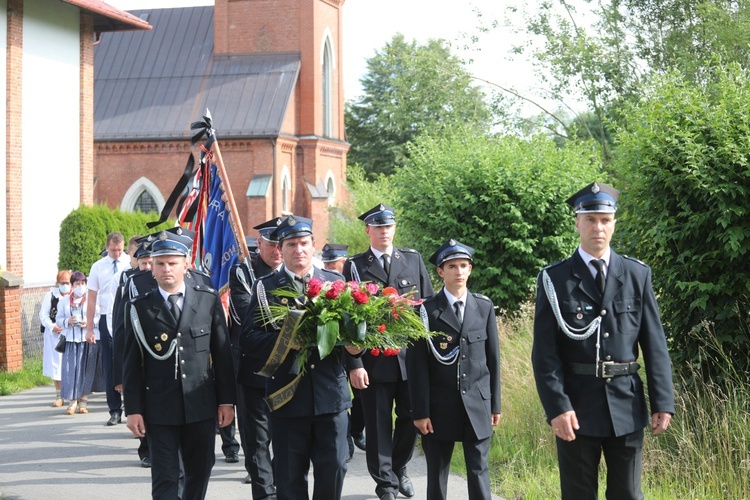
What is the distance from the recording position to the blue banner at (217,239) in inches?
387

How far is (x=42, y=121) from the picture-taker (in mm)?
24891

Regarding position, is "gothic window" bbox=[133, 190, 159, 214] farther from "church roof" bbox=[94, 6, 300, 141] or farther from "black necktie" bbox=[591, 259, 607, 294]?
"black necktie" bbox=[591, 259, 607, 294]

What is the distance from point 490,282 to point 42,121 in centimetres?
1549

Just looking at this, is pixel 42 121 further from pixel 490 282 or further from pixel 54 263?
pixel 490 282

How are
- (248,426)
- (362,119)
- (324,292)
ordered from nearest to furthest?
(324,292), (248,426), (362,119)

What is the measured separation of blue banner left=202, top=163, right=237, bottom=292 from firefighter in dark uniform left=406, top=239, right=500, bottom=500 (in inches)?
138

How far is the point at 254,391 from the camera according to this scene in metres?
8.10

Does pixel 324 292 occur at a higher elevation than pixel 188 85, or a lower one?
lower

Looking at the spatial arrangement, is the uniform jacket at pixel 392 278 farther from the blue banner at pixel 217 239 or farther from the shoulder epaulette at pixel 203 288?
the shoulder epaulette at pixel 203 288

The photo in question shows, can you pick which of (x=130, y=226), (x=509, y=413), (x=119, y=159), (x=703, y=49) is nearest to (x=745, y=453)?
(x=509, y=413)

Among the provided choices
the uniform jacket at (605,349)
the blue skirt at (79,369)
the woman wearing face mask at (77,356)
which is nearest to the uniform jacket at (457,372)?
the uniform jacket at (605,349)

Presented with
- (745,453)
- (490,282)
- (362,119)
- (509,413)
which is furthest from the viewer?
(362,119)

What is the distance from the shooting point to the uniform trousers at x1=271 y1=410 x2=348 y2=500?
20.6 feet

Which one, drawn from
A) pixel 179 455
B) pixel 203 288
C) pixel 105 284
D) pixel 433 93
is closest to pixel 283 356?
pixel 203 288
